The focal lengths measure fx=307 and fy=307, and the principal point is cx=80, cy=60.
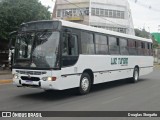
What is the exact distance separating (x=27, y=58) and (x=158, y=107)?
5030 millimetres

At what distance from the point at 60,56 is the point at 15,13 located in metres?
15.2

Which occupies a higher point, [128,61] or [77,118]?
[128,61]

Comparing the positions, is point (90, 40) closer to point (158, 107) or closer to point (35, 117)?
point (158, 107)

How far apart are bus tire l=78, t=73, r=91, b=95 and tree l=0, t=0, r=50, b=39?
13494 mm

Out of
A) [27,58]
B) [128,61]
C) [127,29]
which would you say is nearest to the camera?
[27,58]

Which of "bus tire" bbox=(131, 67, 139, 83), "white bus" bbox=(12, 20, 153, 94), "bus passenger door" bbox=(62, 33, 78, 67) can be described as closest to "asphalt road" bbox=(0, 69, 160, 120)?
"white bus" bbox=(12, 20, 153, 94)

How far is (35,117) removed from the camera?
8.40m

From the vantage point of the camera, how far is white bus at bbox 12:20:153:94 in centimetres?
1104

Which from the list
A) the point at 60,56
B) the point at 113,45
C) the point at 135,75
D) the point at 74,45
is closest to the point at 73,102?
the point at 60,56

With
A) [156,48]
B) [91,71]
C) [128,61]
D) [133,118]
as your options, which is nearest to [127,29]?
[156,48]

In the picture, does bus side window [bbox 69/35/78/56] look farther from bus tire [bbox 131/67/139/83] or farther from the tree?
the tree

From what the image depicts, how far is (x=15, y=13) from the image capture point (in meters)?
25.1

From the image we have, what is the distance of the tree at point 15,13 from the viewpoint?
2464 cm

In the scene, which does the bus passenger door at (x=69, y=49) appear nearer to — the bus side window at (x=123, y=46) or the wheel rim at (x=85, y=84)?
the wheel rim at (x=85, y=84)
